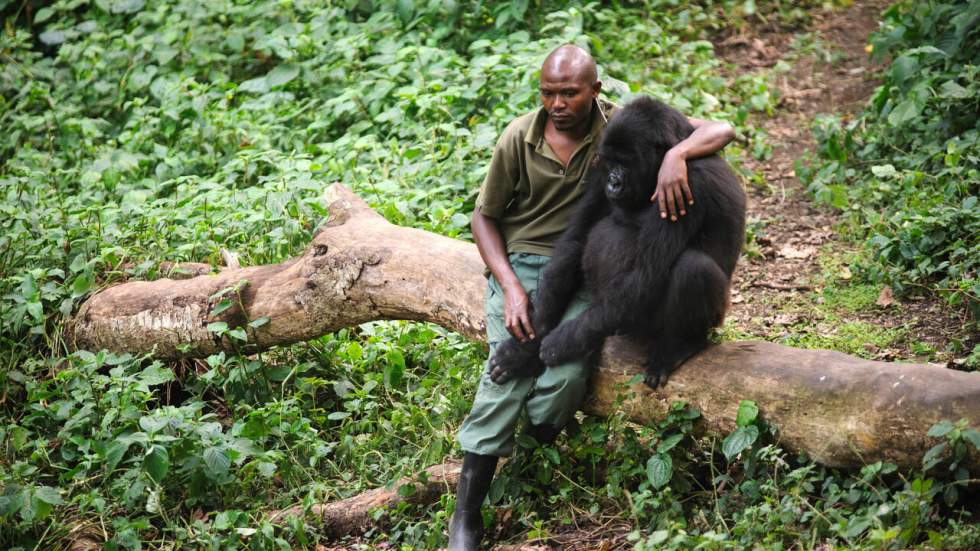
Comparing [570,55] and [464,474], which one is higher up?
[570,55]

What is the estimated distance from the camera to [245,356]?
18.0ft

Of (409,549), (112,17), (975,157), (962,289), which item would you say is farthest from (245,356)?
(112,17)

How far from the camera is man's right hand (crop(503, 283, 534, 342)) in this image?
167 inches

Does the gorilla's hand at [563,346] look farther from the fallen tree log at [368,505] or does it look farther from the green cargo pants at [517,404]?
the fallen tree log at [368,505]

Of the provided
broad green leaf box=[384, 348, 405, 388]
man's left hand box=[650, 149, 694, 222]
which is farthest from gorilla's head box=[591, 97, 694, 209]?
broad green leaf box=[384, 348, 405, 388]

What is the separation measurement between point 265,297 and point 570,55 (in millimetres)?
2266

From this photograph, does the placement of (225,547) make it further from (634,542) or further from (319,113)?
(319,113)

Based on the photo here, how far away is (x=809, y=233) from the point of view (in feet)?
21.9

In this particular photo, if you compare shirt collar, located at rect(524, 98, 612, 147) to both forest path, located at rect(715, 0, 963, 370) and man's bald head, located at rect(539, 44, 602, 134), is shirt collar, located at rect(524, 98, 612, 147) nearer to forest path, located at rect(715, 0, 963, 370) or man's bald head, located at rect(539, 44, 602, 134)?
man's bald head, located at rect(539, 44, 602, 134)

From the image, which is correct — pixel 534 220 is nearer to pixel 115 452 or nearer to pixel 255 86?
pixel 115 452

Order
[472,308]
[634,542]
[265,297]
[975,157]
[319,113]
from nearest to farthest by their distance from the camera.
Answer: [634,542] < [472,308] < [265,297] < [975,157] < [319,113]

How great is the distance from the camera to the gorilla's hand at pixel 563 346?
408cm

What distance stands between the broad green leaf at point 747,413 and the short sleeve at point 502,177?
149 cm

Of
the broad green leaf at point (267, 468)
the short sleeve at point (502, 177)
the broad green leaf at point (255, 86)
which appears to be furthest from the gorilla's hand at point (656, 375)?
the broad green leaf at point (255, 86)
